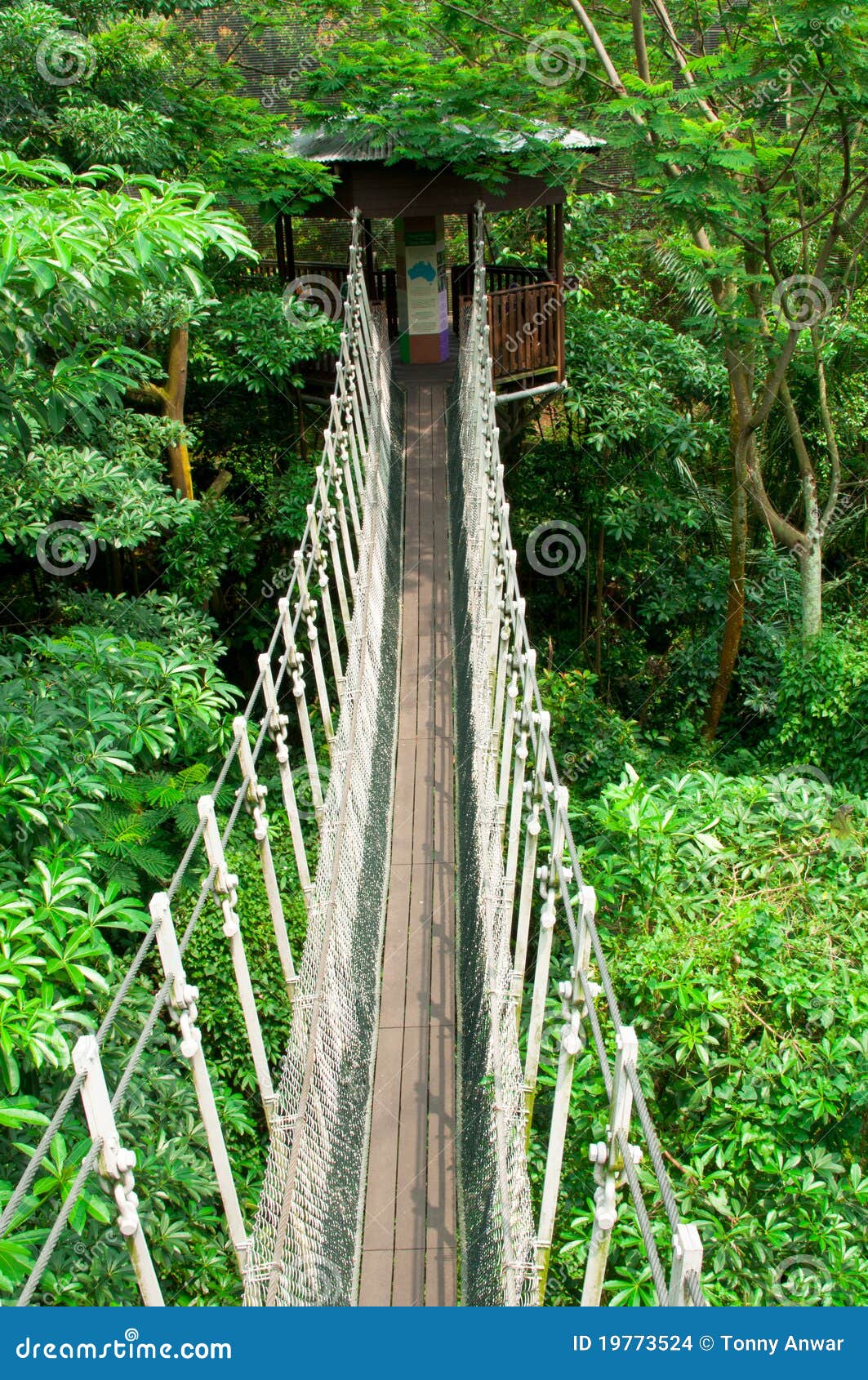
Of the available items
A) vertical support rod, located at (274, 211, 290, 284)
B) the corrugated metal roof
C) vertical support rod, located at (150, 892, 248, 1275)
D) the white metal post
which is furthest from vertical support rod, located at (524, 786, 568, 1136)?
vertical support rod, located at (274, 211, 290, 284)

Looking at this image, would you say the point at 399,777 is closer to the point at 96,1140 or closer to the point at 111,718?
the point at 111,718

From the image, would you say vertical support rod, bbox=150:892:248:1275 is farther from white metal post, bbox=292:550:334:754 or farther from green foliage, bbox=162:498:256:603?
green foliage, bbox=162:498:256:603

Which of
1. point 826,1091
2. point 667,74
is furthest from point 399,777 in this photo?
point 667,74

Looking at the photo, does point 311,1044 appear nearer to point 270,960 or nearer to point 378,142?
point 270,960

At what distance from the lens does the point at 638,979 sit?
12.1 ft

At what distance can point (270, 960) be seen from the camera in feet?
14.6

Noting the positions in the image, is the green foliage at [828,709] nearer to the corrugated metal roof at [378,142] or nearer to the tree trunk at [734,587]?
the tree trunk at [734,587]

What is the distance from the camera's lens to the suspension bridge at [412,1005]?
179 cm

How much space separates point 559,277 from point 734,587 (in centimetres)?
238

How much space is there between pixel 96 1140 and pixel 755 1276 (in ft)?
7.70

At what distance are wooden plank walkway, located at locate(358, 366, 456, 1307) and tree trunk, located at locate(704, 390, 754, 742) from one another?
273 cm

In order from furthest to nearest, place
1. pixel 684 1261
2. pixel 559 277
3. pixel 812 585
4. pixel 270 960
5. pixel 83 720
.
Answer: pixel 559 277 < pixel 812 585 < pixel 270 960 < pixel 83 720 < pixel 684 1261

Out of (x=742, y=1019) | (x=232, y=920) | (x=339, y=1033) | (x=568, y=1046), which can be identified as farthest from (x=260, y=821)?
(x=742, y=1019)

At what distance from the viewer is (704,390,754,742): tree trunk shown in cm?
711
